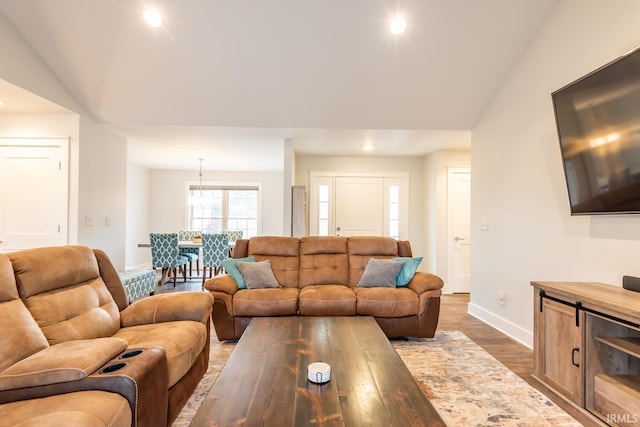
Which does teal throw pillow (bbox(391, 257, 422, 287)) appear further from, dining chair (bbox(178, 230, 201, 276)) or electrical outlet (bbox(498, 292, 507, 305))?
dining chair (bbox(178, 230, 201, 276))

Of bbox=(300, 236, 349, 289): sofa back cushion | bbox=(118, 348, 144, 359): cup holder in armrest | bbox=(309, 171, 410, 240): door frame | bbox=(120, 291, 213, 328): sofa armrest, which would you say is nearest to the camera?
bbox=(118, 348, 144, 359): cup holder in armrest

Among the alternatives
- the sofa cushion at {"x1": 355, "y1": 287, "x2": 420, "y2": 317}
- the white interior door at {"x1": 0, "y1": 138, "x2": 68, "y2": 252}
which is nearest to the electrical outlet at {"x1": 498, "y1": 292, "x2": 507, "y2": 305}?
the sofa cushion at {"x1": 355, "y1": 287, "x2": 420, "y2": 317}

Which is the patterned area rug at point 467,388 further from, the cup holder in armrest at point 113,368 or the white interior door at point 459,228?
the white interior door at point 459,228

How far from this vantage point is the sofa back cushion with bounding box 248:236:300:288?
359cm

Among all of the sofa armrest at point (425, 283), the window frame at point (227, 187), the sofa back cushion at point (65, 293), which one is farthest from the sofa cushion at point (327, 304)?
the window frame at point (227, 187)

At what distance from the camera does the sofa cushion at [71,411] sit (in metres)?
1.07

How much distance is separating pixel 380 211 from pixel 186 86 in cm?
374

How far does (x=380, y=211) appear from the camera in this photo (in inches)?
234

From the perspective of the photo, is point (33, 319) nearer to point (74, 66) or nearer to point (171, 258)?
point (74, 66)

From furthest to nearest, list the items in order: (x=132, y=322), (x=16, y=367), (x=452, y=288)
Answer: (x=452, y=288), (x=132, y=322), (x=16, y=367)

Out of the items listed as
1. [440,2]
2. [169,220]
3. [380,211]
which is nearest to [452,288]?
[380,211]

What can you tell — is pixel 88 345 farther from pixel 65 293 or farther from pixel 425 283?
pixel 425 283

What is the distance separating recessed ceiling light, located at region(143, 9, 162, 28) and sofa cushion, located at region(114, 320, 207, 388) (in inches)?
103

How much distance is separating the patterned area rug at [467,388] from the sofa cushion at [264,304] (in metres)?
0.37
